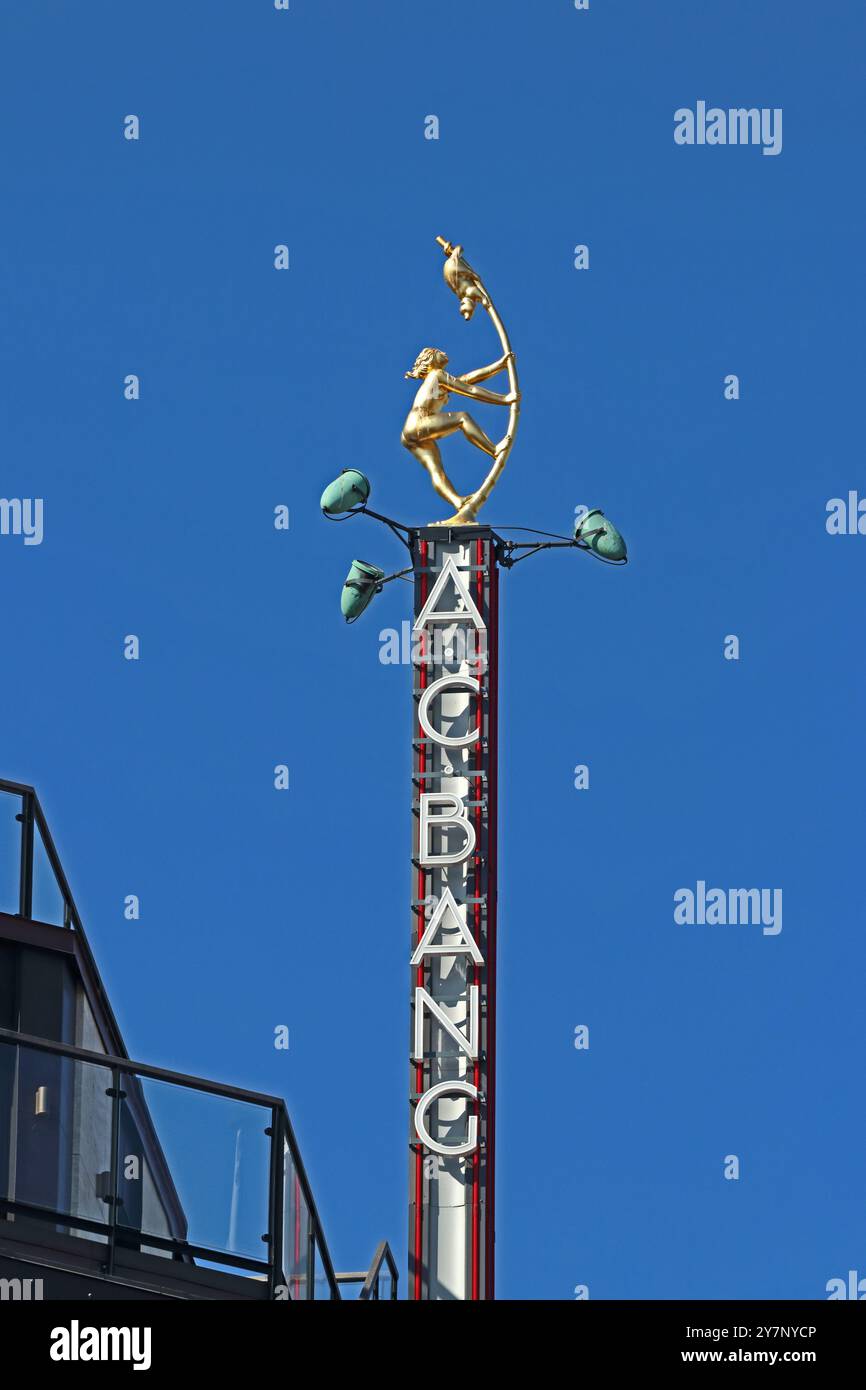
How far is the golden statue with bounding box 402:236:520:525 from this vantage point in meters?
46.3

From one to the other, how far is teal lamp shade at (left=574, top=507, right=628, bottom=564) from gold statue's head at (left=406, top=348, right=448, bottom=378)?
9.71ft

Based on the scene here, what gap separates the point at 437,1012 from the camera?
42.4 m

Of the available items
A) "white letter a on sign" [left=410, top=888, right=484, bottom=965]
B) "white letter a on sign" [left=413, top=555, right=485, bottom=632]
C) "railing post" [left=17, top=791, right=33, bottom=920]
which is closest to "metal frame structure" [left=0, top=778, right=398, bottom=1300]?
"railing post" [left=17, top=791, right=33, bottom=920]

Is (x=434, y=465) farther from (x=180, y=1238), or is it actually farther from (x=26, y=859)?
(x=180, y=1238)

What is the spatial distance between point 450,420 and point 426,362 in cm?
102

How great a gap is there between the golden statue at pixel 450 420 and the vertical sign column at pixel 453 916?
3.78 ft

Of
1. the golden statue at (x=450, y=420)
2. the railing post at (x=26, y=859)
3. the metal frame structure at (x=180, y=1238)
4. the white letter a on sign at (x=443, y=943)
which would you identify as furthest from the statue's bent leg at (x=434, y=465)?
the metal frame structure at (x=180, y=1238)

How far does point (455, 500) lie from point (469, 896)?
5.74 meters

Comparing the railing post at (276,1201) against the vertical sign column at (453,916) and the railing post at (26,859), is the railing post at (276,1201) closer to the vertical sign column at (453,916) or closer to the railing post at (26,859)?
the railing post at (26,859)

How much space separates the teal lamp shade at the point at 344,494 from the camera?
46.2 metres

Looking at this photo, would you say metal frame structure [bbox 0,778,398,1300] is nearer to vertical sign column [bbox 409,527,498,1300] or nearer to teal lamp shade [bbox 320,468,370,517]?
vertical sign column [bbox 409,527,498,1300]
